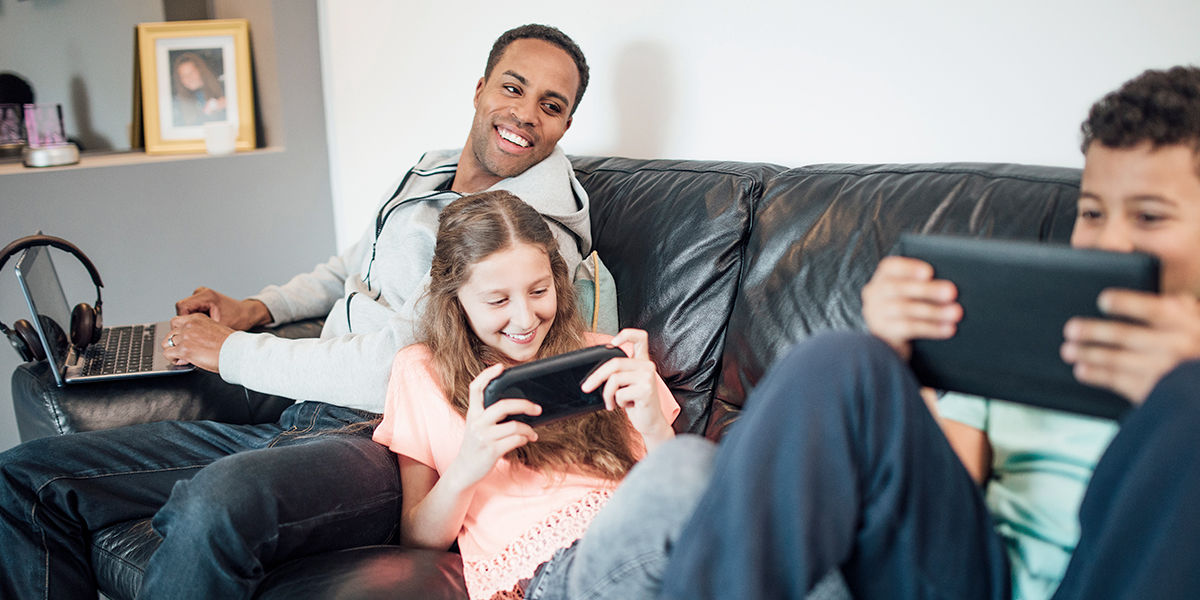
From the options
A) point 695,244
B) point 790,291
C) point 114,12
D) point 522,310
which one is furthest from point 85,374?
point 114,12

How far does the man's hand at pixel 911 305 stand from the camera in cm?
84

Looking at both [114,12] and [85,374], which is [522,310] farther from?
[114,12]

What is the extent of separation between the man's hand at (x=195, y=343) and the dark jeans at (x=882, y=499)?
1.27 m

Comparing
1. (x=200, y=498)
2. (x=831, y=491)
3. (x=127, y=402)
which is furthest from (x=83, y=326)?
(x=831, y=491)

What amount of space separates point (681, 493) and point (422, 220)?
1.00 m

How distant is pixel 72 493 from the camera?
1425 mm

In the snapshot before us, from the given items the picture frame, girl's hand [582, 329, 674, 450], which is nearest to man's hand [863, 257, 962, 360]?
girl's hand [582, 329, 674, 450]

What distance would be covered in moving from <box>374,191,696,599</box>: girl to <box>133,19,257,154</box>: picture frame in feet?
6.15

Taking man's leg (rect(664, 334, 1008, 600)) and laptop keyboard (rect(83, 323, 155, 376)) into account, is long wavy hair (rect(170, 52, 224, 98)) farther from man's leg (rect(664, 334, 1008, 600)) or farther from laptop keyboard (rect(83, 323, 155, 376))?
man's leg (rect(664, 334, 1008, 600))

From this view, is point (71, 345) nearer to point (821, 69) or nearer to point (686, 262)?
point (686, 262)

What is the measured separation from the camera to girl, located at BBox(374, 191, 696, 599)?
3.92 ft

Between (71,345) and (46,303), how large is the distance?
102mm

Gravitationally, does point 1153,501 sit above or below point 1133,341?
below

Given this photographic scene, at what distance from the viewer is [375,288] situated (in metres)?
1.75
